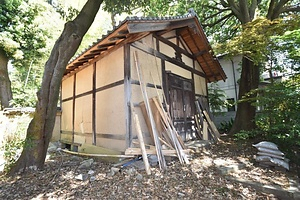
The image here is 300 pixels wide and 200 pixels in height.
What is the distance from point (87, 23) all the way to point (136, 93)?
210cm

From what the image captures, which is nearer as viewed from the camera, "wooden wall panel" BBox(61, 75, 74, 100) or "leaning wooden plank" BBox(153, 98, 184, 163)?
"leaning wooden plank" BBox(153, 98, 184, 163)

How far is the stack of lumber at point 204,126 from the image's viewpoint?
6.68 meters

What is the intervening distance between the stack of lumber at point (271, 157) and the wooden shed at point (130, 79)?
2459 millimetres

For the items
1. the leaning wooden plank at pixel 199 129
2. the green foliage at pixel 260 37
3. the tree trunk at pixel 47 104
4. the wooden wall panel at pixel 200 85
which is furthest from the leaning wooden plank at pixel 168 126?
the wooden wall panel at pixel 200 85

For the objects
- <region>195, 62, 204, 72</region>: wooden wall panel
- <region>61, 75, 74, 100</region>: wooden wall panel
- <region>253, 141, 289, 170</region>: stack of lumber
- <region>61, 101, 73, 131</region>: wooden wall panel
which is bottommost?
<region>253, 141, 289, 170</region>: stack of lumber

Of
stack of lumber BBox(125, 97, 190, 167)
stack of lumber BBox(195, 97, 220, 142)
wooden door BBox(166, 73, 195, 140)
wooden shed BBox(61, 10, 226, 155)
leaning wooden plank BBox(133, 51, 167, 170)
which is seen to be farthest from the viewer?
stack of lumber BBox(195, 97, 220, 142)

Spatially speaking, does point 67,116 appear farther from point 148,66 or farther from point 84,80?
point 148,66

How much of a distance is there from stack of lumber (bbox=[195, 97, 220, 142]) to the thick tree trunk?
1.15m

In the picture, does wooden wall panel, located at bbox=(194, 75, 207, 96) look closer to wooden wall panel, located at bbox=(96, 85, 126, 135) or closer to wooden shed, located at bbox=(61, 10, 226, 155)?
wooden shed, located at bbox=(61, 10, 226, 155)

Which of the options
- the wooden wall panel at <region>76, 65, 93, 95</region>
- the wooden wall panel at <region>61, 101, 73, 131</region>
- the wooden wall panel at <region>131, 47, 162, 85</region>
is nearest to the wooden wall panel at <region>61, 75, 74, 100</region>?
the wooden wall panel at <region>61, 101, 73, 131</region>

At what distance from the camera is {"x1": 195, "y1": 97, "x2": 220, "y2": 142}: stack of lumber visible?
668 centimetres

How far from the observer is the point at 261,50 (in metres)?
5.11

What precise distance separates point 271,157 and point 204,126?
3041 millimetres

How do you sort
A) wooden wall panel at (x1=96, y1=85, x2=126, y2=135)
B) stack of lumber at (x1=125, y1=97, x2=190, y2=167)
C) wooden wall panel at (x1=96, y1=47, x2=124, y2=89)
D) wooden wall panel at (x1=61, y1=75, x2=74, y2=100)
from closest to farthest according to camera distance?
stack of lumber at (x1=125, y1=97, x2=190, y2=167) → wooden wall panel at (x1=96, y1=85, x2=126, y2=135) → wooden wall panel at (x1=96, y1=47, x2=124, y2=89) → wooden wall panel at (x1=61, y1=75, x2=74, y2=100)
